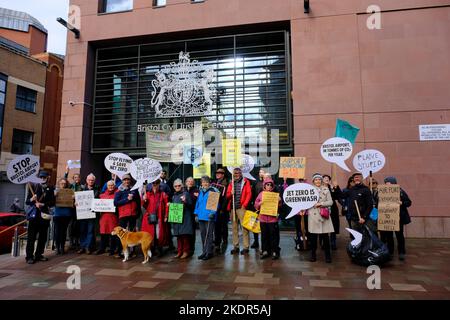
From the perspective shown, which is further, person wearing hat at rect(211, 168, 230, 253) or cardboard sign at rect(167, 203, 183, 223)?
person wearing hat at rect(211, 168, 230, 253)

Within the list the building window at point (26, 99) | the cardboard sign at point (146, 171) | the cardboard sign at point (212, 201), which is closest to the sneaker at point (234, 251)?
the cardboard sign at point (212, 201)

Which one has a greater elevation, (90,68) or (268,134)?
(90,68)

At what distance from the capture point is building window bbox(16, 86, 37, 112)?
2367cm

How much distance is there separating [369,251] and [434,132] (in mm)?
5525

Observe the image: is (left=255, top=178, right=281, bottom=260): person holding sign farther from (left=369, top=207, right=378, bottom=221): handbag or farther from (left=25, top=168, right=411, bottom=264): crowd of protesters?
(left=369, top=207, right=378, bottom=221): handbag

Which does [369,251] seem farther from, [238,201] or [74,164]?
[74,164]

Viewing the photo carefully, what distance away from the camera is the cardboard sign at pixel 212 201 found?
279 inches

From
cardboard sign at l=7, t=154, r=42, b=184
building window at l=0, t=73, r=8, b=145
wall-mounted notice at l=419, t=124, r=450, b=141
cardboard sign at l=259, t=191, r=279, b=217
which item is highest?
building window at l=0, t=73, r=8, b=145

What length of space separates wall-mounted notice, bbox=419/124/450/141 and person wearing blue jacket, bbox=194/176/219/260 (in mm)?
6692

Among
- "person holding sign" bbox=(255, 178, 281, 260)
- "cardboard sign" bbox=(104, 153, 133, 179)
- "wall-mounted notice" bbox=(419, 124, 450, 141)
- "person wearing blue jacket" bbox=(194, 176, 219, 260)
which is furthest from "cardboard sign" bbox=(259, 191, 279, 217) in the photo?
"wall-mounted notice" bbox=(419, 124, 450, 141)
